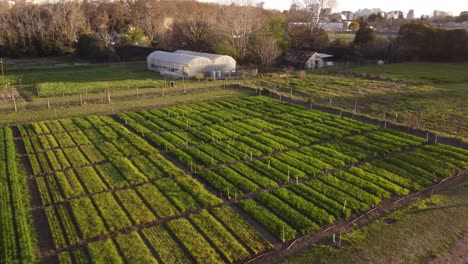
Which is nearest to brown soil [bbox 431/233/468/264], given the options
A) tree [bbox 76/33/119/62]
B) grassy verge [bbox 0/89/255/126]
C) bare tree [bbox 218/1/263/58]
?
grassy verge [bbox 0/89/255/126]

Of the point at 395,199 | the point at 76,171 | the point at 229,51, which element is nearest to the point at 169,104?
the point at 76,171

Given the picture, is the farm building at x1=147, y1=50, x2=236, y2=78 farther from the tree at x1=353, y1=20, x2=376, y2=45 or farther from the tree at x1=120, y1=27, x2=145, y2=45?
the tree at x1=353, y1=20, x2=376, y2=45

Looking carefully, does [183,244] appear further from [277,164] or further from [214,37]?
[214,37]

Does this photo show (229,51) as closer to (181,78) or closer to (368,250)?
(181,78)

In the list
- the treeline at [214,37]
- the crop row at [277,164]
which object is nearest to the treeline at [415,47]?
the treeline at [214,37]

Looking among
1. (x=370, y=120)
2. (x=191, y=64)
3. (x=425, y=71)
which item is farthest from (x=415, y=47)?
(x=370, y=120)
